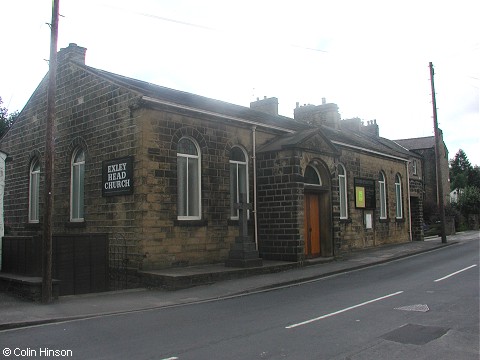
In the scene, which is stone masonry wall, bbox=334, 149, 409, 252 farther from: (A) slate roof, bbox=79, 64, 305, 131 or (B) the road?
(B) the road

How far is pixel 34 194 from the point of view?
19.3 metres

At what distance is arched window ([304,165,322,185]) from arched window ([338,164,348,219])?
414 cm

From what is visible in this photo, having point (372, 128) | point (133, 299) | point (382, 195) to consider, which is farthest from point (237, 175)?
point (372, 128)

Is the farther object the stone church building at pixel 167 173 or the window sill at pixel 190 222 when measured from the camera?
the window sill at pixel 190 222

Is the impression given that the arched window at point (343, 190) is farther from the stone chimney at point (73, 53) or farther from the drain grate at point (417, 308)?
the drain grate at point (417, 308)

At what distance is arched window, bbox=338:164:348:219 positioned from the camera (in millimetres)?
22453

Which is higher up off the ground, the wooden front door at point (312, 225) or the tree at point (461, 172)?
the tree at point (461, 172)

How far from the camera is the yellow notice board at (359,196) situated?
76.2 feet

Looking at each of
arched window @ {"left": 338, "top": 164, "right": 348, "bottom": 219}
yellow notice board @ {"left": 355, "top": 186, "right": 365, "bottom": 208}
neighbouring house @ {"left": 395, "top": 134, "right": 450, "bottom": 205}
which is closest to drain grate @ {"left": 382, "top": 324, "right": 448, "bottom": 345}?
arched window @ {"left": 338, "top": 164, "right": 348, "bottom": 219}

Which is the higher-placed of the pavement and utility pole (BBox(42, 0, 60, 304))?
utility pole (BBox(42, 0, 60, 304))

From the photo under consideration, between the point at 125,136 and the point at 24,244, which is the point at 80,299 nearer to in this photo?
the point at 24,244

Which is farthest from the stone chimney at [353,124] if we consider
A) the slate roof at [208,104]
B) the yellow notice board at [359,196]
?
the slate roof at [208,104]

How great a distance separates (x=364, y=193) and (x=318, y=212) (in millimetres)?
6174

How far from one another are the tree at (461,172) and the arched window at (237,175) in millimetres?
84270
